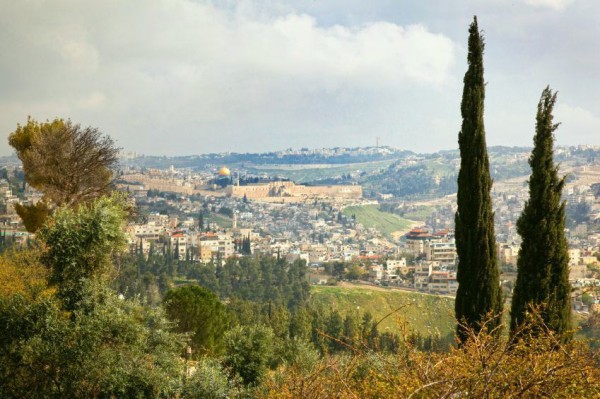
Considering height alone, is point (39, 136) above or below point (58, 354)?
above

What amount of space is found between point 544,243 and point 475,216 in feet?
3.53

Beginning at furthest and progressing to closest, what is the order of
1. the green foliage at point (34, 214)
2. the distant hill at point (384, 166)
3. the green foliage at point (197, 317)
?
the distant hill at point (384, 166), the green foliage at point (197, 317), the green foliage at point (34, 214)

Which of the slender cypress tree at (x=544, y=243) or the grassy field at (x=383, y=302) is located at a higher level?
the slender cypress tree at (x=544, y=243)

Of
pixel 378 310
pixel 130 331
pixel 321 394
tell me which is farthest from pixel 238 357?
pixel 378 310

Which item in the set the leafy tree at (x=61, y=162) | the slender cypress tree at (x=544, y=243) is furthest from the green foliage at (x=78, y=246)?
the slender cypress tree at (x=544, y=243)

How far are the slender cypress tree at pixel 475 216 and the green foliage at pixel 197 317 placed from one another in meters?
8.02

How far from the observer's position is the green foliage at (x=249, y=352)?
35.6 feet

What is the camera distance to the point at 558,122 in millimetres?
7793

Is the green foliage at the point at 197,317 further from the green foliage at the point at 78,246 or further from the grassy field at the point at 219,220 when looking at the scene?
the grassy field at the point at 219,220

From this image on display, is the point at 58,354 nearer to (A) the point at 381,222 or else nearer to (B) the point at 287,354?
(B) the point at 287,354

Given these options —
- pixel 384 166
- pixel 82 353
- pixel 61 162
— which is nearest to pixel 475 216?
pixel 82 353

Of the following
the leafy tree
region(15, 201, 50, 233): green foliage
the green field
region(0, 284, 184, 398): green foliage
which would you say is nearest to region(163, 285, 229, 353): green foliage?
the leafy tree

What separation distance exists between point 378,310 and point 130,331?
44.4m

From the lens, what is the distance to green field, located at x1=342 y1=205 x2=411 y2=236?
373 ft
